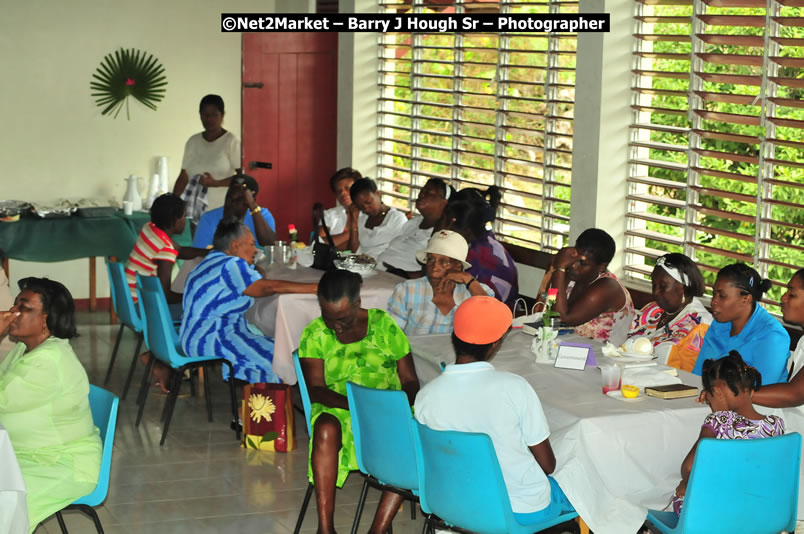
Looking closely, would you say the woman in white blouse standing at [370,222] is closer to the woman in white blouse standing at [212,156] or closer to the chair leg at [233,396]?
the chair leg at [233,396]

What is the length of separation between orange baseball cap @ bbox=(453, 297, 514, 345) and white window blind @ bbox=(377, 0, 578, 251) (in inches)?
143

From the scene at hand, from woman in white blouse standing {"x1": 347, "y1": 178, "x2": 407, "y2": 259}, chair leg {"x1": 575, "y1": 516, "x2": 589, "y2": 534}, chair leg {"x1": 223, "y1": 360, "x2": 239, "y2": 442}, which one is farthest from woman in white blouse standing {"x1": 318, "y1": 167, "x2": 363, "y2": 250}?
chair leg {"x1": 575, "y1": 516, "x2": 589, "y2": 534}

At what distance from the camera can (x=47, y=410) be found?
394 centimetres

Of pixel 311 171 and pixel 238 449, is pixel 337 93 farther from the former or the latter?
pixel 238 449

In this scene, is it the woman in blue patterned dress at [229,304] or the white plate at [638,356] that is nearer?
the white plate at [638,356]

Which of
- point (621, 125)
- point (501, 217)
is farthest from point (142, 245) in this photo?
point (621, 125)

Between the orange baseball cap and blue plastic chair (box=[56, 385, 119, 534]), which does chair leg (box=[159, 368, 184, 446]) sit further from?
the orange baseball cap

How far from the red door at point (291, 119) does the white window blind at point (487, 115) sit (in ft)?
2.09

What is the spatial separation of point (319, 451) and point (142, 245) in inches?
119

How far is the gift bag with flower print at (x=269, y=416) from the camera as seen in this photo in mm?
5957

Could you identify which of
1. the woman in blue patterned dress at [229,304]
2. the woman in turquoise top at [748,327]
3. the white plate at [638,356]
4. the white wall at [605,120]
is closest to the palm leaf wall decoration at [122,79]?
the woman in blue patterned dress at [229,304]

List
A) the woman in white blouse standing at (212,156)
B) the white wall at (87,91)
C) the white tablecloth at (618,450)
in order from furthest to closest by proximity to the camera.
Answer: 1. the white wall at (87,91)
2. the woman in white blouse standing at (212,156)
3. the white tablecloth at (618,450)

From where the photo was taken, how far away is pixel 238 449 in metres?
6.09

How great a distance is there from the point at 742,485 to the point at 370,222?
4.27m
